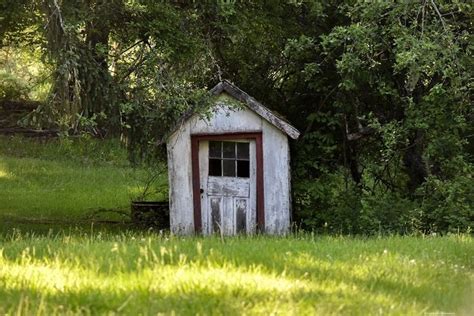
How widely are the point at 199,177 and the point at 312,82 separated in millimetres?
2826

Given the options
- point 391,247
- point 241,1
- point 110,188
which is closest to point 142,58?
point 241,1

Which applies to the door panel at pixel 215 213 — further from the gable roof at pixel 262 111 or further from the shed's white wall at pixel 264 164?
the gable roof at pixel 262 111

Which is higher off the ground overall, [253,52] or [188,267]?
[253,52]

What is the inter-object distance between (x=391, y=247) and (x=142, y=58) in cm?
502

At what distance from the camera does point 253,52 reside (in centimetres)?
1334

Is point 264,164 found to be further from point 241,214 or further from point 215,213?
point 215,213

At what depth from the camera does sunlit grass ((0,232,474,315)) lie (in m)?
4.36

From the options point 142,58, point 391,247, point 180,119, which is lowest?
point 391,247

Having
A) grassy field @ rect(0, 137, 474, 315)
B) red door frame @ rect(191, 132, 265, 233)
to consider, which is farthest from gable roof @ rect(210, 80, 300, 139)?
grassy field @ rect(0, 137, 474, 315)

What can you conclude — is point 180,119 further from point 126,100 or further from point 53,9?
point 53,9

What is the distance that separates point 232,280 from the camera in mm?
4887

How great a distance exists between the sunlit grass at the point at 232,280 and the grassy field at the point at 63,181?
506cm

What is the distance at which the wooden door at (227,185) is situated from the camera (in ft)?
39.0

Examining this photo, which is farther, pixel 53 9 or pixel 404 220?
pixel 404 220
